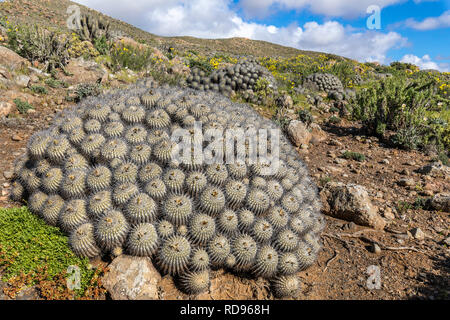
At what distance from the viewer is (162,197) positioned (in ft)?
11.8

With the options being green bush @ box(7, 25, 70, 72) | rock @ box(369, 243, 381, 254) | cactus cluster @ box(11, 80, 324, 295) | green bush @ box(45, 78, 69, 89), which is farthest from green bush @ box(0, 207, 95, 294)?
green bush @ box(7, 25, 70, 72)

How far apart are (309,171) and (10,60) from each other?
30.4ft

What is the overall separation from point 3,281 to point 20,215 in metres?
0.94

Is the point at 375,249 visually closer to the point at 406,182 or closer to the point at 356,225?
the point at 356,225

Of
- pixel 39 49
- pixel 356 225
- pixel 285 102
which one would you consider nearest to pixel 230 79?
pixel 285 102

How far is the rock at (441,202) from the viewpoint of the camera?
17.1 feet

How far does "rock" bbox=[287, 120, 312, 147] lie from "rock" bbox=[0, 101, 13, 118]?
695 centimetres

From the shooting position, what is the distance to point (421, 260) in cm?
414

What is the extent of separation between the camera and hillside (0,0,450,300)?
3482 millimetres

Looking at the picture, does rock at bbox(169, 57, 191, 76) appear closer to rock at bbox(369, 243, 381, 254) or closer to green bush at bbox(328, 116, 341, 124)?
green bush at bbox(328, 116, 341, 124)

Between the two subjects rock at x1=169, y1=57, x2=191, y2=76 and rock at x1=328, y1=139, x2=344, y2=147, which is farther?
rock at x1=169, y1=57, x2=191, y2=76

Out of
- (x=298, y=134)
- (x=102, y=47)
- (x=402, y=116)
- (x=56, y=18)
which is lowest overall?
(x=298, y=134)

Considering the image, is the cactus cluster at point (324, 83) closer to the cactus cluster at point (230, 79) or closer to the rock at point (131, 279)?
the cactus cluster at point (230, 79)

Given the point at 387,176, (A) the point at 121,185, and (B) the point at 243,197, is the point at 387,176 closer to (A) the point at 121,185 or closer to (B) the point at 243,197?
(B) the point at 243,197
